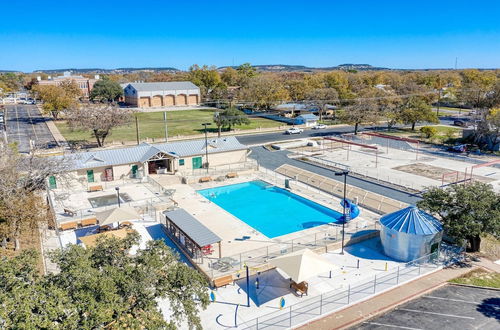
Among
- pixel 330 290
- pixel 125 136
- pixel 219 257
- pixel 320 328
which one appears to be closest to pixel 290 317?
pixel 320 328

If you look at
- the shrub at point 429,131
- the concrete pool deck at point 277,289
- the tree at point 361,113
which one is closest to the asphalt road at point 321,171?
the concrete pool deck at point 277,289

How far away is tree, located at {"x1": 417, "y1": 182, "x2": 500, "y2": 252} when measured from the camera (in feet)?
77.3

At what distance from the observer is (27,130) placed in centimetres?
7388

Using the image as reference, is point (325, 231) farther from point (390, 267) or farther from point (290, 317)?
point (290, 317)

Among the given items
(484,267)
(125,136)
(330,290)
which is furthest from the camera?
(125,136)

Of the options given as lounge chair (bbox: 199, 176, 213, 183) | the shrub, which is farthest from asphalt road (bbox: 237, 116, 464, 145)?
lounge chair (bbox: 199, 176, 213, 183)

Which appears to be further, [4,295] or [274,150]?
[274,150]

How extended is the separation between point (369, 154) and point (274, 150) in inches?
542

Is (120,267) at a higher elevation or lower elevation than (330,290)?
higher

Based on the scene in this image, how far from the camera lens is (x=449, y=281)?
22.6 meters

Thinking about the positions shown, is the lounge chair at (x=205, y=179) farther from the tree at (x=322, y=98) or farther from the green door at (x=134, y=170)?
the tree at (x=322, y=98)

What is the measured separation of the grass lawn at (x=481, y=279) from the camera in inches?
877

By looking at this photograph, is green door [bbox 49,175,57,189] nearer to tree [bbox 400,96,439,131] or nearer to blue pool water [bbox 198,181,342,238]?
blue pool water [bbox 198,181,342,238]

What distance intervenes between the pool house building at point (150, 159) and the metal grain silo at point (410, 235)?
25.7m
